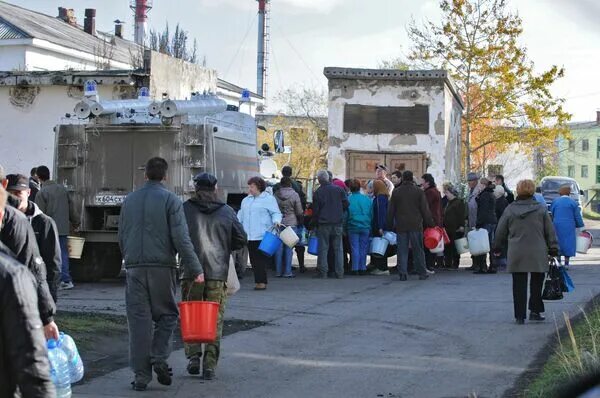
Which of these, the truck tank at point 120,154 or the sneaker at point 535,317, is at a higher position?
the truck tank at point 120,154

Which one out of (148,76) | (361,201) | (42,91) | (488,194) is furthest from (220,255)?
(42,91)

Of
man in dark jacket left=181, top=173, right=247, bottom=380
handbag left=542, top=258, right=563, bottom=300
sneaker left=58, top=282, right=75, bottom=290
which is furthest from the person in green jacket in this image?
man in dark jacket left=181, top=173, right=247, bottom=380

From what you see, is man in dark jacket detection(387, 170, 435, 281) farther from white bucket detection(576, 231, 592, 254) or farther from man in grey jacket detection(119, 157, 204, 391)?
man in grey jacket detection(119, 157, 204, 391)

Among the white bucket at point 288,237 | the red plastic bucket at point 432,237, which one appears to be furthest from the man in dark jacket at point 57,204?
the red plastic bucket at point 432,237

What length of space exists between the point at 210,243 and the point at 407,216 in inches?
392

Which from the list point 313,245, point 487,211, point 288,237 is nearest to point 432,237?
point 487,211

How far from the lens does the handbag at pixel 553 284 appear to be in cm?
1349

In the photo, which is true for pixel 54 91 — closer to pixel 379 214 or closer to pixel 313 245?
pixel 313 245

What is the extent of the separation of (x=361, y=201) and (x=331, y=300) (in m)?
4.75

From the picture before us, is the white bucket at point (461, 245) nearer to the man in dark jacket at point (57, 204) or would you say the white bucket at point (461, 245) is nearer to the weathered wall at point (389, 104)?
the weathered wall at point (389, 104)

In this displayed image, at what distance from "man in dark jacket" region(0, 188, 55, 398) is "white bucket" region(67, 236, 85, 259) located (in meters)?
13.5

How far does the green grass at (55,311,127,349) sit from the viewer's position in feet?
38.8

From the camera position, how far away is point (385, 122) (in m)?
28.2

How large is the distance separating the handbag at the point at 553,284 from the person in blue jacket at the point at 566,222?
300 inches
